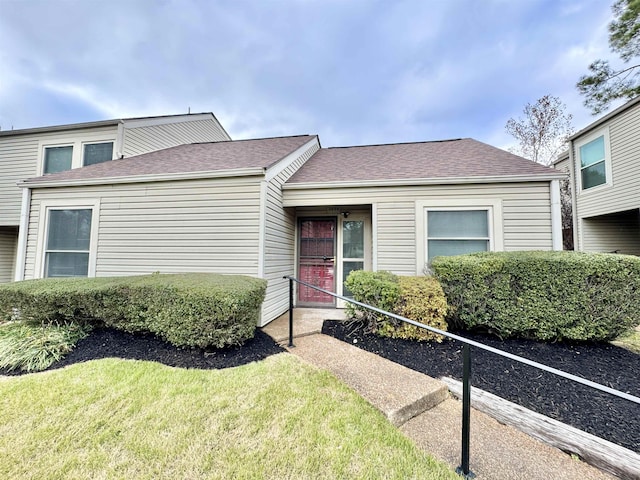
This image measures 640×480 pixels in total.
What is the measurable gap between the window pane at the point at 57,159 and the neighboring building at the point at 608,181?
1562 centimetres

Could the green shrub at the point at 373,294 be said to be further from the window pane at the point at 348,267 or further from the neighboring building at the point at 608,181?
the neighboring building at the point at 608,181

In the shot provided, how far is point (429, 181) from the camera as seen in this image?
4.90 meters

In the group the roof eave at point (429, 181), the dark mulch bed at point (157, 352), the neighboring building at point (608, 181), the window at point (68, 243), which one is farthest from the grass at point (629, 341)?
the window at point (68, 243)

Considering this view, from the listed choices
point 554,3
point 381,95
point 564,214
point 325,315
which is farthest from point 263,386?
point 564,214

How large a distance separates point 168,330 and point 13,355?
5.71 feet

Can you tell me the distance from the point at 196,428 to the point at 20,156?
1058cm

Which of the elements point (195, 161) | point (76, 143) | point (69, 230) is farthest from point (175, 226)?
point (76, 143)

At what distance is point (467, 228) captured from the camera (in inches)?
190

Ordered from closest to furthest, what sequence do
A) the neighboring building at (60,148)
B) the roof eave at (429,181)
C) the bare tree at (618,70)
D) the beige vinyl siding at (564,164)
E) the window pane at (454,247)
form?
the roof eave at (429,181), the window pane at (454,247), the neighboring building at (60,148), the bare tree at (618,70), the beige vinyl siding at (564,164)

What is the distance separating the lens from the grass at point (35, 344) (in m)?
3.00

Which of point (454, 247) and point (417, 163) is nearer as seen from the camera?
point (454, 247)

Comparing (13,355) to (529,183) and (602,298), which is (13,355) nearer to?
→ (602,298)

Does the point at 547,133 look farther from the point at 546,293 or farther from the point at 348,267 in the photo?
the point at 348,267

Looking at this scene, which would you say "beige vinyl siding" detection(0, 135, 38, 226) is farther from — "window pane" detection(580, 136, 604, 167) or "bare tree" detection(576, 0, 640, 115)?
"bare tree" detection(576, 0, 640, 115)
